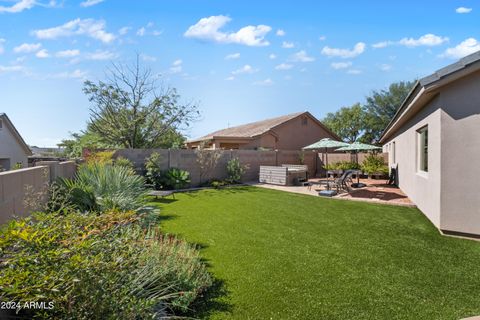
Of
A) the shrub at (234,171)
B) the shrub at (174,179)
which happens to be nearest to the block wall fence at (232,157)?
the shrub at (234,171)

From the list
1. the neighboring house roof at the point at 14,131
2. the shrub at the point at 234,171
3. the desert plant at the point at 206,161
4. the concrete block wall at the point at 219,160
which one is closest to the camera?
the concrete block wall at the point at 219,160

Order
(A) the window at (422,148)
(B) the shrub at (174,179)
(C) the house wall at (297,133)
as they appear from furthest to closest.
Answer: (C) the house wall at (297,133)
(B) the shrub at (174,179)
(A) the window at (422,148)

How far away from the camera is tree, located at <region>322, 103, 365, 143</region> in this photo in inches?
1597

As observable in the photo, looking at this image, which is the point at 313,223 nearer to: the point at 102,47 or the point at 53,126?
the point at 102,47

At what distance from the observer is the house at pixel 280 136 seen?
24109mm

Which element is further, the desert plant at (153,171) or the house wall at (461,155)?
the desert plant at (153,171)

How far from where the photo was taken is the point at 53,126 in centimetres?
2664

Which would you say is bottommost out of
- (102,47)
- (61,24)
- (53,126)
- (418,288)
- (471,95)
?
(418,288)

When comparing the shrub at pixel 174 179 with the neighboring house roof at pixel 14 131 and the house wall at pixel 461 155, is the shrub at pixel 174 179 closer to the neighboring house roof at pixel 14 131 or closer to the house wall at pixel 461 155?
the house wall at pixel 461 155

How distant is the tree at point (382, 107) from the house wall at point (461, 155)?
34.4 m

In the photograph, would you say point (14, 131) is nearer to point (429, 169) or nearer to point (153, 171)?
point (153, 171)

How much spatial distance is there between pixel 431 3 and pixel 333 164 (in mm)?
11294

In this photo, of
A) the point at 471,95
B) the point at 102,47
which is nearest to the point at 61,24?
the point at 102,47

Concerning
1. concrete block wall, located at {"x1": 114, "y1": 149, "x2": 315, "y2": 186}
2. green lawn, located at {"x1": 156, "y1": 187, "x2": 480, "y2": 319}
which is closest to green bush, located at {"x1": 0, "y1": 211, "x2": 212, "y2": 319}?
green lawn, located at {"x1": 156, "y1": 187, "x2": 480, "y2": 319}
